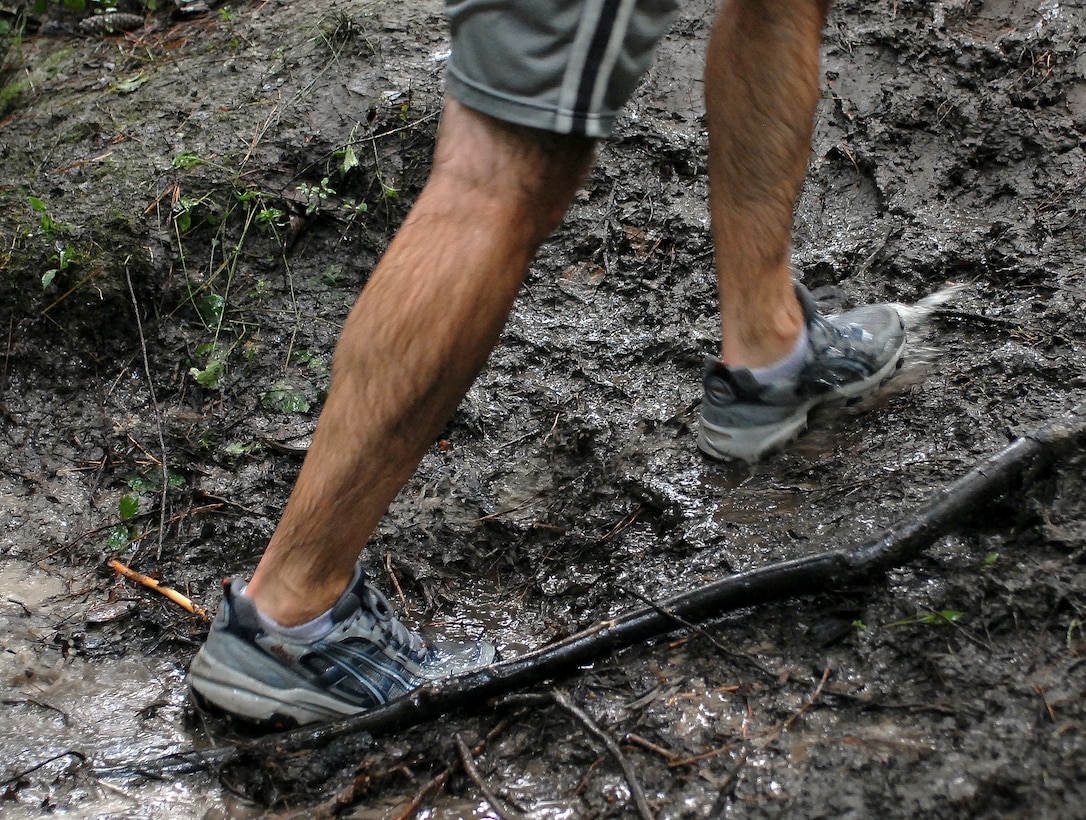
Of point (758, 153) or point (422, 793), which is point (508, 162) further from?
point (422, 793)

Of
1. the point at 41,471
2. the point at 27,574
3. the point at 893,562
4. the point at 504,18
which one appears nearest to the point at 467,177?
the point at 504,18

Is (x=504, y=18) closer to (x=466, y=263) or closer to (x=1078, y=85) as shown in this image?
(x=466, y=263)

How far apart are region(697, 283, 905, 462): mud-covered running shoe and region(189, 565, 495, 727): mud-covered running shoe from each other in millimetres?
862

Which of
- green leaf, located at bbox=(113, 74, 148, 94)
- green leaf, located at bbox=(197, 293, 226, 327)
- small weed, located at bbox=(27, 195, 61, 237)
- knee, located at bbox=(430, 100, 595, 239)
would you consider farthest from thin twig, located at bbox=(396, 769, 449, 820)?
green leaf, located at bbox=(113, 74, 148, 94)

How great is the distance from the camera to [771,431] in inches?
81.0

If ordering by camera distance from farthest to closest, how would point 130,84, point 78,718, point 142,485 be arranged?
point 130,84, point 142,485, point 78,718

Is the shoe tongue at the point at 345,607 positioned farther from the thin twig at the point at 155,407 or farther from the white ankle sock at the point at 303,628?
the thin twig at the point at 155,407

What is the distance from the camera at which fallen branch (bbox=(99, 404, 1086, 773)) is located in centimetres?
163

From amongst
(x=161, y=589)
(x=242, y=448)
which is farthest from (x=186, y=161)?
(x=161, y=589)

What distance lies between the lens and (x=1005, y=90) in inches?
119

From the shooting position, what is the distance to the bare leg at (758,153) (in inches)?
72.1

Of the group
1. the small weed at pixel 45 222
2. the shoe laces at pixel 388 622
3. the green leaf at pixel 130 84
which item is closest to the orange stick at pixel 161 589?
the shoe laces at pixel 388 622

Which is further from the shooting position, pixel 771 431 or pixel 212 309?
pixel 212 309

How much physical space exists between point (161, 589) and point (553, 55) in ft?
5.20
